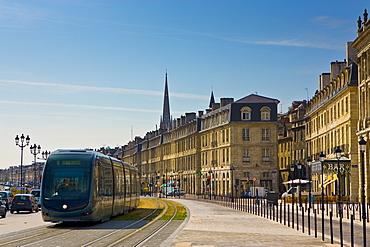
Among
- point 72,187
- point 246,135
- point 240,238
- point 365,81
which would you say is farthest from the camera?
point 246,135

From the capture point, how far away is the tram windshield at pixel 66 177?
28578mm

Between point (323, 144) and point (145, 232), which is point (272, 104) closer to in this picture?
point (323, 144)

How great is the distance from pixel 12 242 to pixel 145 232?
6.54 meters

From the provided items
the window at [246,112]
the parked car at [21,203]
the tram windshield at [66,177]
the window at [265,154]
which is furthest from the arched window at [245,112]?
the tram windshield at [66,177]

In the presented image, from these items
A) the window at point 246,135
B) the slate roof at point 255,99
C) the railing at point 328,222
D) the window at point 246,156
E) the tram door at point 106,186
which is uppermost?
the slate roof at point 255,99

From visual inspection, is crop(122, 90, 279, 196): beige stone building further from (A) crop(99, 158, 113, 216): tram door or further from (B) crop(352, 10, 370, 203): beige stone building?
(A) crop(99, 158, 113, 216): tram door

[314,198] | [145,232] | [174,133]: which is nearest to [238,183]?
[314,198]

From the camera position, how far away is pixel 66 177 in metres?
29.0

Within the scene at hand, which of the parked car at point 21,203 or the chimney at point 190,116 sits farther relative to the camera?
the chimney at point 190,116

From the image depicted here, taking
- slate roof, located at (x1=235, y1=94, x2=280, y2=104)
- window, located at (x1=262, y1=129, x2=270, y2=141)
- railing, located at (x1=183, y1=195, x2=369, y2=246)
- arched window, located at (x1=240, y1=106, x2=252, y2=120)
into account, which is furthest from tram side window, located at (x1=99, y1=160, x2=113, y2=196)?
slate roof, located at (x1=235, y1=94, x2=280, y2=104)

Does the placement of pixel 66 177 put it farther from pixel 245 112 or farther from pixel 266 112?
pixel 266 112

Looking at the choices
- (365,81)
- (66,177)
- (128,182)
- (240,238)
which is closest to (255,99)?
(365,81)

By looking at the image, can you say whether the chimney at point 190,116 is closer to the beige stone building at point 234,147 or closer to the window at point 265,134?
the beige stone building at point 234,147

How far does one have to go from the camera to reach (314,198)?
62.1m
